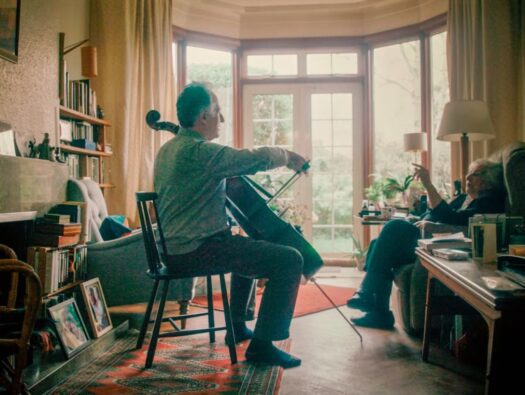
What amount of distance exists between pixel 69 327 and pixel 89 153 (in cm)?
206

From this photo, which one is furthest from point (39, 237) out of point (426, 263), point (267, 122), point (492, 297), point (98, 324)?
point (267, 122)

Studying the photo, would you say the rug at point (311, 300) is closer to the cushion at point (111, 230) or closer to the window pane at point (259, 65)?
the cushion at point (111, 230)

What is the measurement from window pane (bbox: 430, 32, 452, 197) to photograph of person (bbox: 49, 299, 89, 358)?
12.8 ft

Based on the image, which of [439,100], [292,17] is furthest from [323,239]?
[292,17]

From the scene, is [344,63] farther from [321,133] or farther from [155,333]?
[155,333]

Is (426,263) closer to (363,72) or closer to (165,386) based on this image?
A: (165,386)

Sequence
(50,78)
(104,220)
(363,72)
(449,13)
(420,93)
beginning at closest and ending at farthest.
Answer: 1. (50,78)
2. (104,220)
3. (449,13)
4. (420,93)
5. (363,72)

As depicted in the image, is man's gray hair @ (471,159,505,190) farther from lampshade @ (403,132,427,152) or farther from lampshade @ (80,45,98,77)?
lampshade @ (80,45,98,77)

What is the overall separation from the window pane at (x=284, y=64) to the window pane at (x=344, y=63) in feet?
1.54

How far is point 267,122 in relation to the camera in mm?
6184

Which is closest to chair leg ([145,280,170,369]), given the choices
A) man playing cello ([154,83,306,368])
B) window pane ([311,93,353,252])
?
man playing cello ([154,83,306,368])

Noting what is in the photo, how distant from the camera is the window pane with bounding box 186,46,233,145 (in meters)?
6.05

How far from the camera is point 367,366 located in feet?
7.88

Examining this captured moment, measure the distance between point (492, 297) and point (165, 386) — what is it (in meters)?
1.35
